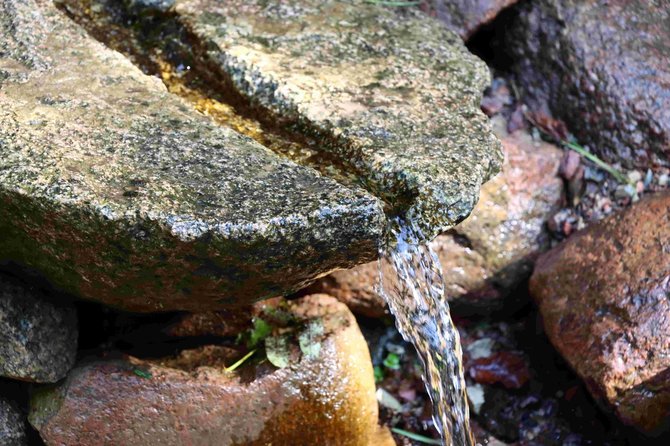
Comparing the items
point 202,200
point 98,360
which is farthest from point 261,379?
point 202,200

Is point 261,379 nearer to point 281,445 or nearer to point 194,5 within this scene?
point 281,445

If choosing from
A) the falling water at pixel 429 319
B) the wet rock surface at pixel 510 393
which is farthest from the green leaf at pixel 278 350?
the wet rock surface at pixel 510 393

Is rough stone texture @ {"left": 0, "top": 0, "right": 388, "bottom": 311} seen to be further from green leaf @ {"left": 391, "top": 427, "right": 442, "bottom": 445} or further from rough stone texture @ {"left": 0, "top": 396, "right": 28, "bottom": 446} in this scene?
green leaf @ {"left": 391, "top": 427, "right": 442, "bottom": 445}

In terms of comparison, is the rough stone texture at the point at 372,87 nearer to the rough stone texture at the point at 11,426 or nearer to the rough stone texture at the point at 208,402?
the rough stone texture at the point at 208,402

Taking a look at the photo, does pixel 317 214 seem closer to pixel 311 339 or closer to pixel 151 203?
pixel 151 203

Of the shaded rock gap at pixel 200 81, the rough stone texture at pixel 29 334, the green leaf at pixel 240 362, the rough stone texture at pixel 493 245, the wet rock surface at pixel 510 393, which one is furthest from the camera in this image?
the rough stone texture at pixel 493 245

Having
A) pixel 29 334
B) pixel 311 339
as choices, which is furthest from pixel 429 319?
pixel 29 334
